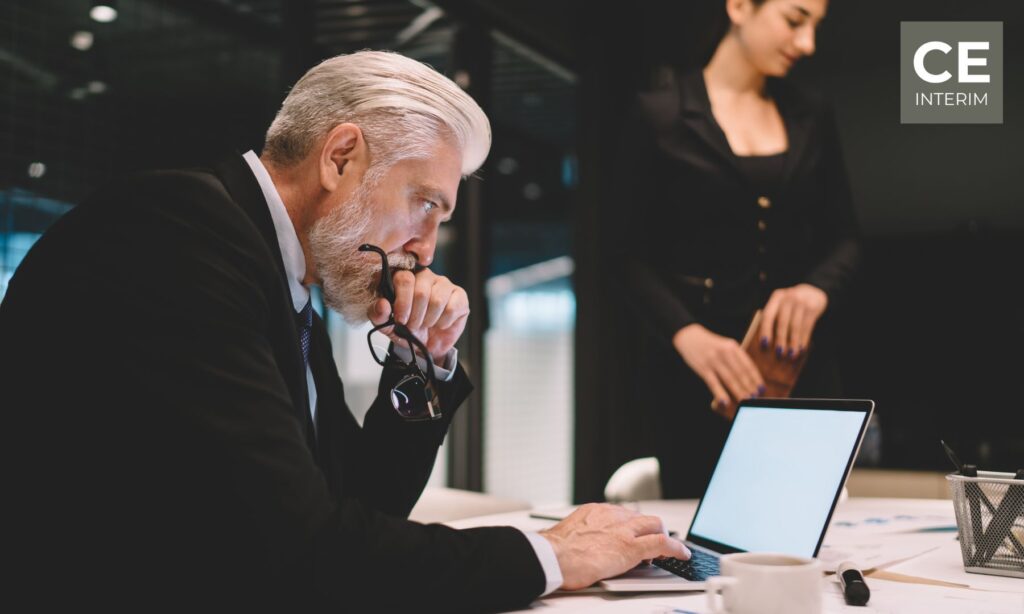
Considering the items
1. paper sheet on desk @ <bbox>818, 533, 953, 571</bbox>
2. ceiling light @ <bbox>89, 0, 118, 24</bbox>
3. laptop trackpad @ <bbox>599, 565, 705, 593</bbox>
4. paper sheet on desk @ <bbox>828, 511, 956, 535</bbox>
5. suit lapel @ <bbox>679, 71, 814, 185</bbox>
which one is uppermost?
ceiling light @ <bbox>89, 0, 118, 24</bbox>

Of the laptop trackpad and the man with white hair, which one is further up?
the man with white hair

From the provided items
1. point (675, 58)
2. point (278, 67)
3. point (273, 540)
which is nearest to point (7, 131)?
point (278, 67)

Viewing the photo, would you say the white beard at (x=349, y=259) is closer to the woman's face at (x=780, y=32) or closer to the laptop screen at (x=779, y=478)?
the laptop screen at (x=779, y=478)

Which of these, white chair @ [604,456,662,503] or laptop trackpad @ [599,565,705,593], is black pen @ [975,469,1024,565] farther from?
white chair @ [604,456,662,503]

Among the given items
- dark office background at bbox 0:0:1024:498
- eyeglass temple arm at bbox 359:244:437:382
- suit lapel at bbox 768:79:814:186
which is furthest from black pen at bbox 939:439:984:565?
suit lapel at bbox 768:79:814:186

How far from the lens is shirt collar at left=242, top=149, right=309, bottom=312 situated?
4.66 feet

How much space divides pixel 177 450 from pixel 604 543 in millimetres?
553

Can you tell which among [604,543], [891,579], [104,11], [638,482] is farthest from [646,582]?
[104,11]

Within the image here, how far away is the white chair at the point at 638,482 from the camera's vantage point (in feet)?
8.89

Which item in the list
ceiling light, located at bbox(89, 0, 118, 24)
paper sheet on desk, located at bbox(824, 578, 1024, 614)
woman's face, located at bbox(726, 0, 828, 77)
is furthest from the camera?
woman's face, located at bbox(726, 0, 828, 77)

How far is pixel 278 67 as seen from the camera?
326cm

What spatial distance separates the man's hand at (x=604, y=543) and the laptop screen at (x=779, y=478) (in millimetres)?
144

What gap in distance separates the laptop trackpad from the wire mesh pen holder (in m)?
0.44

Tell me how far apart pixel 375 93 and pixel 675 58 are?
215cm
